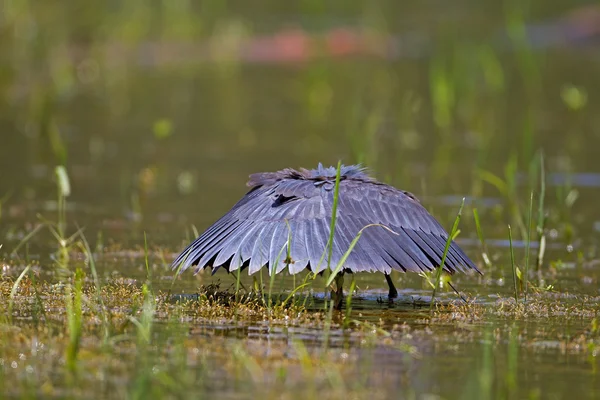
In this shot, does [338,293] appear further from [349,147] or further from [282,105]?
[282,105]

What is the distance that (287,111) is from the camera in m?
16.0

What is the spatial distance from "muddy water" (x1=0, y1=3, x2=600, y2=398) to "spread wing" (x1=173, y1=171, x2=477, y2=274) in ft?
0.78

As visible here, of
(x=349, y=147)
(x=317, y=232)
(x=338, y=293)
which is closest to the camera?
(x=317, y=232)

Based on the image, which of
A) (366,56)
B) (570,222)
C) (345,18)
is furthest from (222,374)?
(345,18)

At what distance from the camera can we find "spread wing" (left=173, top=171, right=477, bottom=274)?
6.23 metres

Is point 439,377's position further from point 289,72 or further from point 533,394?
point 289,72

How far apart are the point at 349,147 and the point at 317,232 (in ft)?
22.1

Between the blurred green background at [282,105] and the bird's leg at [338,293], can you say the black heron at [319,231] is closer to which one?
the bird's leg at [338,293]

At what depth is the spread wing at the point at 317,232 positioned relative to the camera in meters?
6.23

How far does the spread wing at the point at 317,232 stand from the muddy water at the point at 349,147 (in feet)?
0.78

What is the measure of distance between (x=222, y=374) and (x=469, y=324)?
1.73m

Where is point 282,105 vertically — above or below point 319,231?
above

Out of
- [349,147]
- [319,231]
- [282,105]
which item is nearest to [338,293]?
[319,231]

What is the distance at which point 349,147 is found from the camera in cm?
1305
